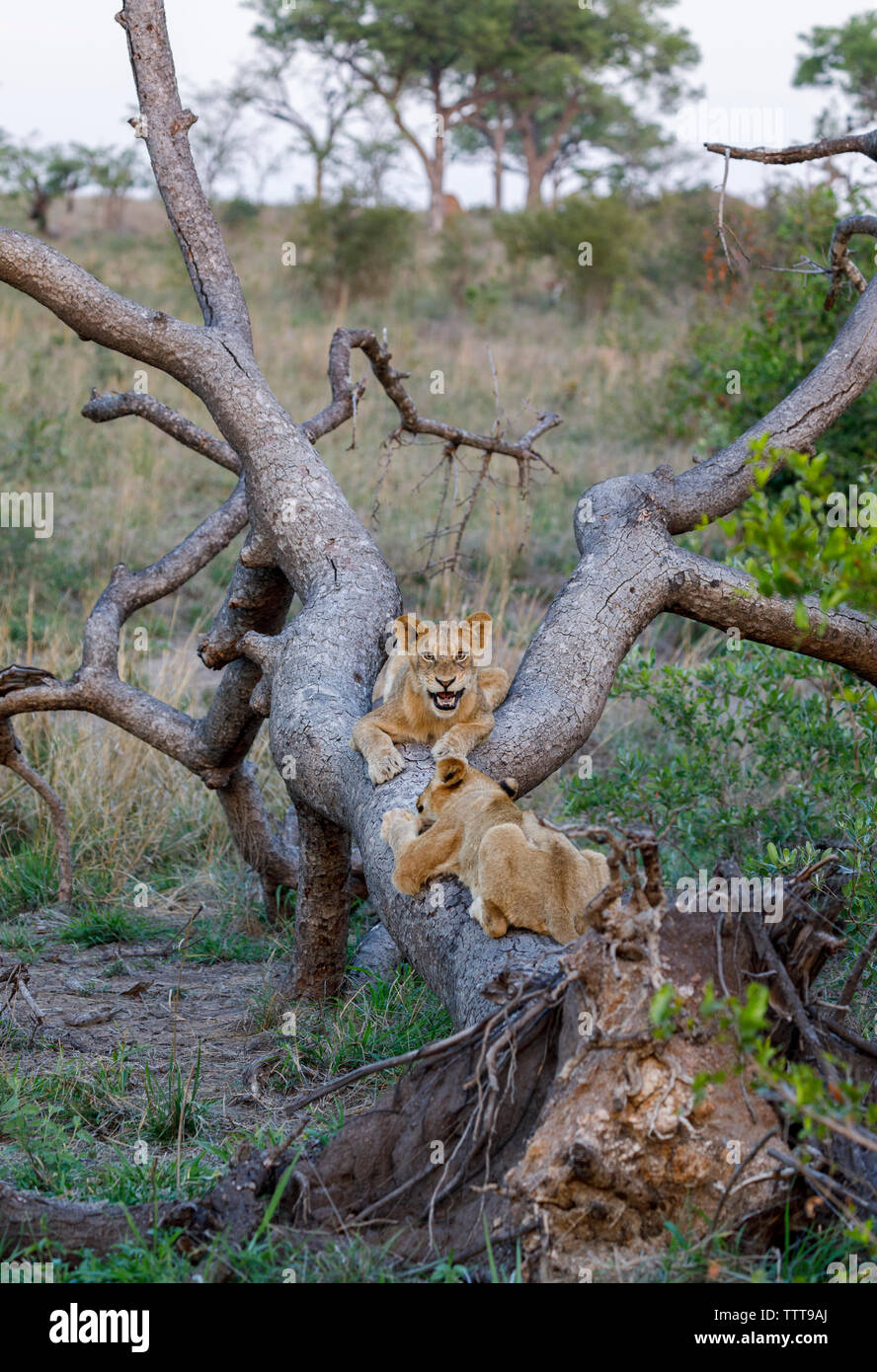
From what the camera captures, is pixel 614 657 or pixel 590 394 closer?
pixel 614 657

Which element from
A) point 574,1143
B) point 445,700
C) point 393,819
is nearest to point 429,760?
point 445,700

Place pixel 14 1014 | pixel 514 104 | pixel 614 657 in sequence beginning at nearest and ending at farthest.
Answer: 1. pixel 614 657
2. pixel 14 1014
3. pixel 514 104

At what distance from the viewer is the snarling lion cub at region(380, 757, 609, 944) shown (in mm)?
3008

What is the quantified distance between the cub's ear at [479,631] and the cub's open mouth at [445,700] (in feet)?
0.66

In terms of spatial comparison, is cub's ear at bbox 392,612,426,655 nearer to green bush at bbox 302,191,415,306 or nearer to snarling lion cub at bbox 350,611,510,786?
snarling lion cub at bbox 350,611,510,786

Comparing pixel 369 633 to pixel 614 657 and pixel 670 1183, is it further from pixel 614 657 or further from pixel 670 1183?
pixel 670 1183

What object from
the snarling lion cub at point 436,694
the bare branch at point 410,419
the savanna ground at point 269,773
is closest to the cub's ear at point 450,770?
the snarling lion cub at point 436,694

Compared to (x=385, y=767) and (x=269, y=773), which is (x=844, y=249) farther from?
(x=269, y=773)

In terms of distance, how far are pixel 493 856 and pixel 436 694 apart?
1035 millimetres

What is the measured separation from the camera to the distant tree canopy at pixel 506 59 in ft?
81.7

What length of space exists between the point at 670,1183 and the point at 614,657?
1948 mm

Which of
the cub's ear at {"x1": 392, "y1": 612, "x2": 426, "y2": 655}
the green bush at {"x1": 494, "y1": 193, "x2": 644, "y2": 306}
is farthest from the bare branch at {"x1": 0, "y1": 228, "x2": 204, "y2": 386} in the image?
the green bush at {"x1": 494, "y1": 193, "x2": 644, "y2": 306}

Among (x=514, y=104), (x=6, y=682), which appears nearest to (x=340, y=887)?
(x=6, y=682)

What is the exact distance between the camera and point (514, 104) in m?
27.4
